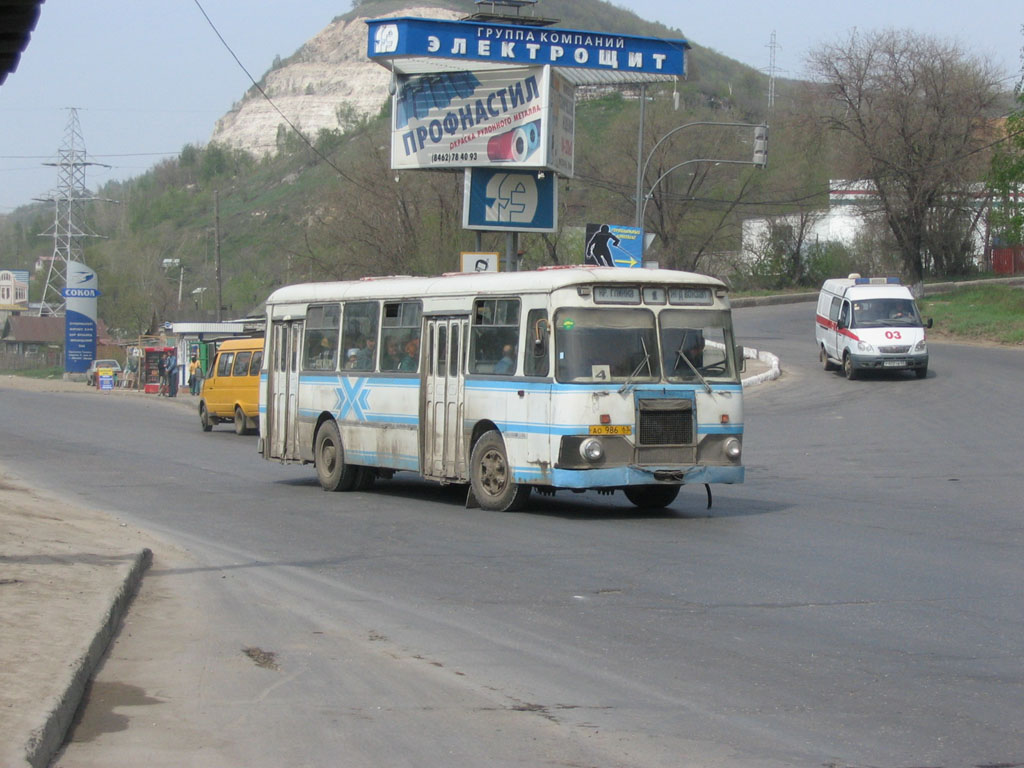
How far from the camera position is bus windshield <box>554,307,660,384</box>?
14.4 metres

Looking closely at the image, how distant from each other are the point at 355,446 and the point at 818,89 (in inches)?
1880

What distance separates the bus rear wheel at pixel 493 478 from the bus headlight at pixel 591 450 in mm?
1170

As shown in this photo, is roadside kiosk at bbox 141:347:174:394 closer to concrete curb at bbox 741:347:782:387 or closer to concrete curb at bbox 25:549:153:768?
concrete curb at bbox 741:347:782:387

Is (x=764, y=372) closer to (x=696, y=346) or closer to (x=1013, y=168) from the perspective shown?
(x=1013, y=168)

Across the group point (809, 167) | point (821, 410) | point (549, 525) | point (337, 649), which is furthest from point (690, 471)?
point (809, 167)

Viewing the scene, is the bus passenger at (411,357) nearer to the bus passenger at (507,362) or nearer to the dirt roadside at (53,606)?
the bus passenger at (507,362)

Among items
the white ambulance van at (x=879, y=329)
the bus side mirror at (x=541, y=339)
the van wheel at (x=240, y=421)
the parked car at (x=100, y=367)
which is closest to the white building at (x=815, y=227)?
the white ambulance van at (x=879, y=329)

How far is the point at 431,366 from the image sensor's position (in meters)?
16.5

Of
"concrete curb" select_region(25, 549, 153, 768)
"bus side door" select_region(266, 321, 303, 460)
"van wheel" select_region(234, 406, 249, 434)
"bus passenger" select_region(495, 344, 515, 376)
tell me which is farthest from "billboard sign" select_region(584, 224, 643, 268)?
"concrete curb" select_region(25, 549, 153, 768)

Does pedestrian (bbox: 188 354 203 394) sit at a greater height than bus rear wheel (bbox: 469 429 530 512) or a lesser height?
Answer: greater

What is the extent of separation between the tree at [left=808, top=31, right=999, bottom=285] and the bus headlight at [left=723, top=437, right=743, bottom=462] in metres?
43.2

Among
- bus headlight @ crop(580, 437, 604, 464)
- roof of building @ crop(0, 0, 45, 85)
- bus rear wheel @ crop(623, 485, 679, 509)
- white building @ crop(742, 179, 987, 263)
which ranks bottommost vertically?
bus rear wheel @ crop(623, 485, 679, 509)

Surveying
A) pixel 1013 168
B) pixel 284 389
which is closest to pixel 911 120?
pixel 1013 168

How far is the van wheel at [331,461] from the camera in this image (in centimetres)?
1825
